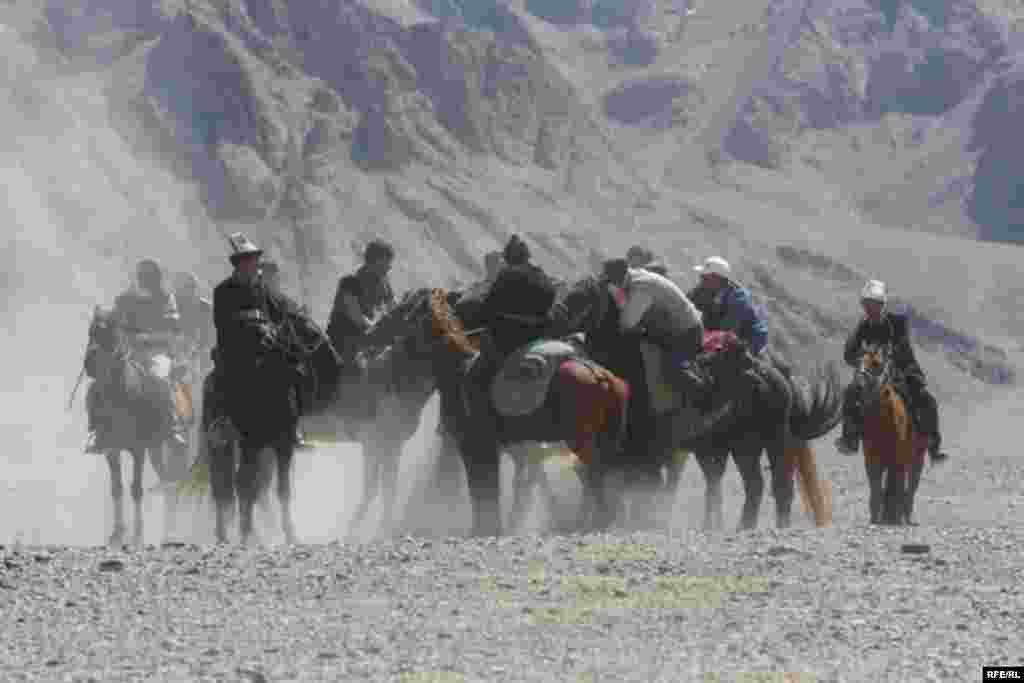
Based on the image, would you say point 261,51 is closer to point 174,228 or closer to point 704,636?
point 174,228

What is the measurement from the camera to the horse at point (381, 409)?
1891cm

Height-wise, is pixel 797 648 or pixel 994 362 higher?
pixel 994 362

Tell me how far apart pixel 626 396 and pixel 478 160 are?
11180 cm

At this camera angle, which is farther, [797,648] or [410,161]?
[410,161]

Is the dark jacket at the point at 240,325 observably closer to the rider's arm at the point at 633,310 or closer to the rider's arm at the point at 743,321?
the rider's arm at the point at 633,310

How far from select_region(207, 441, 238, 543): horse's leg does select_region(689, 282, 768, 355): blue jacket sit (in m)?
4.07

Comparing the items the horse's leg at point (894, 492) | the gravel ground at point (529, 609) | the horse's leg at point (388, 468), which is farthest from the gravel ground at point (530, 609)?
the horse's leg at point (388, 468)

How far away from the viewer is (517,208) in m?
117

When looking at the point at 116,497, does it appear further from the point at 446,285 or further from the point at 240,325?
the point at 446,285

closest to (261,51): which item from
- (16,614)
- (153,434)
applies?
(153,434)

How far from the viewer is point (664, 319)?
17234 mm

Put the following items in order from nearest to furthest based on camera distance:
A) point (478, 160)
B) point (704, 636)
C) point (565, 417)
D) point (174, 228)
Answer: point (704, 636) → point (565, 417) → point (174, 228) → point (478, 160)

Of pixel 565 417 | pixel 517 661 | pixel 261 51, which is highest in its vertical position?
pixel 261 51

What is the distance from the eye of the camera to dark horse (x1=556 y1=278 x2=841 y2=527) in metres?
17.0
